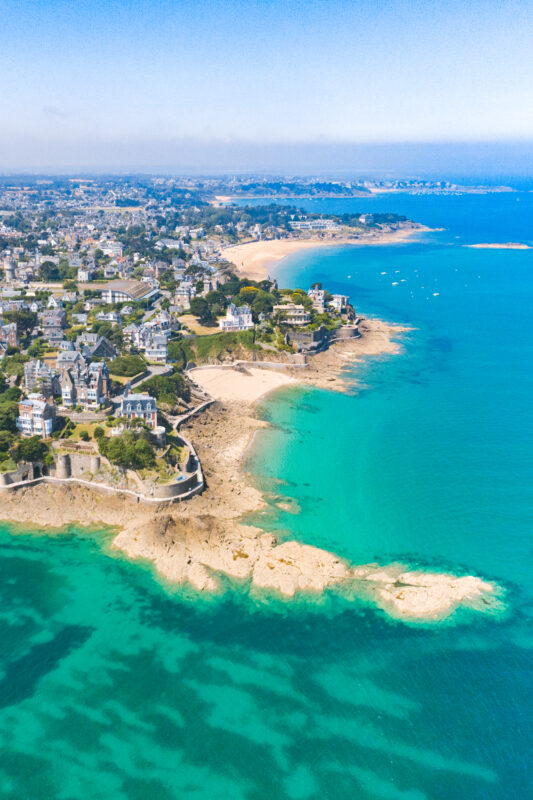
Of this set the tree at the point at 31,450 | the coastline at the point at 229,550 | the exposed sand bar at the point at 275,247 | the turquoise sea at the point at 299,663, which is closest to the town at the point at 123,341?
the tree at the point at 31,450

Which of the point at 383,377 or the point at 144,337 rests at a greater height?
the point at 144,337

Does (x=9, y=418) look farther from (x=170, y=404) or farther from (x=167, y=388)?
(x=167, y=388)

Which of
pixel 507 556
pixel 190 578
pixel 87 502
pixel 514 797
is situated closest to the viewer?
pixel 514 797

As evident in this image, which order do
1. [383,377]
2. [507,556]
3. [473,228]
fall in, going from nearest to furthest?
[507,556] < [383,377] < [473,228]

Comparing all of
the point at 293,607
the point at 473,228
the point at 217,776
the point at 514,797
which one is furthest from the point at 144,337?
the point at 473,228

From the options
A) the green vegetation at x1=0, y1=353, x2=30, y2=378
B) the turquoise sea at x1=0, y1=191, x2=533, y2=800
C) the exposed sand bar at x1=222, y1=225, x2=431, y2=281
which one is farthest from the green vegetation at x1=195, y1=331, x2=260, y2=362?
the exposed sand bar at x1=222, y1=225, x2=431, y2=281

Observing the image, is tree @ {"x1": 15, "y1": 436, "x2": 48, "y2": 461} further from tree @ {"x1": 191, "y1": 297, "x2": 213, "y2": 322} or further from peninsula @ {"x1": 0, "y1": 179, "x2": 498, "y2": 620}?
tree @ {"x1": 191, "y1": 297, "x2": 213, "y2": 322}

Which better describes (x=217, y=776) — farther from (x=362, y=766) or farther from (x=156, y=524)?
(x=156, y=524)
